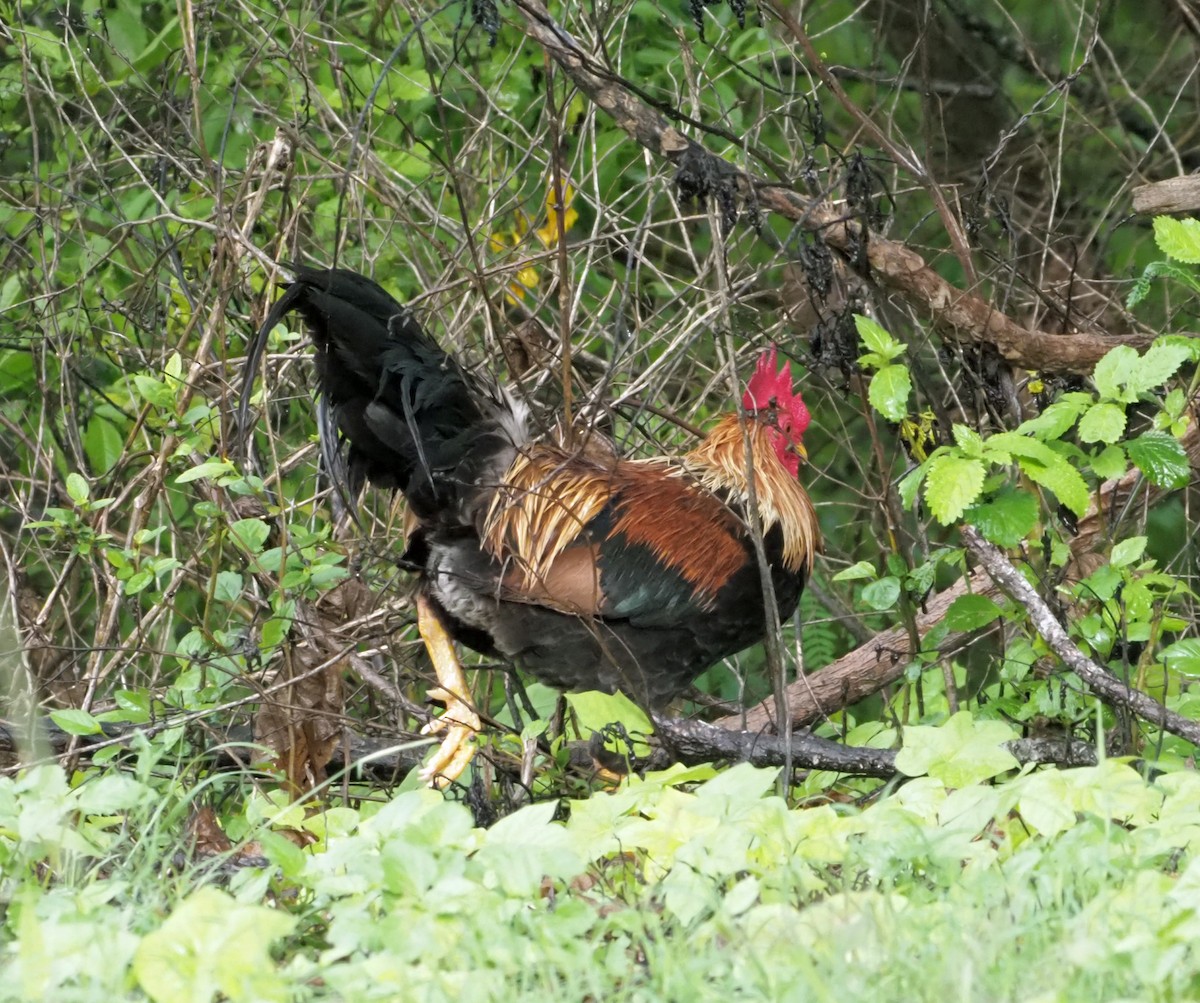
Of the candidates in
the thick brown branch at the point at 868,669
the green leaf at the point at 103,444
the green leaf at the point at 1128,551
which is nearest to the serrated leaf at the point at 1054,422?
the green leaf at the point at 1128,551

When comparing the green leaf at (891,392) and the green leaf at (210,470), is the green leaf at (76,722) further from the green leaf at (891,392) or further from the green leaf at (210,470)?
the green leaf at (891,392)

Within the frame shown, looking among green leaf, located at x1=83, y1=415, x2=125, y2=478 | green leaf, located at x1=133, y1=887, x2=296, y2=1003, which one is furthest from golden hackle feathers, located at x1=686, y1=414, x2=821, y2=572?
green leaf, located at x1=133, y1=887, x2=296, y2=1003

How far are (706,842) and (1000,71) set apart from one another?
235 inches

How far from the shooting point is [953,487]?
3.30 metres

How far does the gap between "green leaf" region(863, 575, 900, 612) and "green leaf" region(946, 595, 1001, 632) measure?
18 centimetres

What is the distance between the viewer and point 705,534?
14.6ft

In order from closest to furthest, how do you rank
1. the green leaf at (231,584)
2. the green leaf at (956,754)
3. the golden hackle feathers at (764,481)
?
the green leaf at (956,754) → the green leaf at (231,584) → the golden hackle feathers at (764,481)

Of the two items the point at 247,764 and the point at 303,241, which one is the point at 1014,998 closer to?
the point at 247,764

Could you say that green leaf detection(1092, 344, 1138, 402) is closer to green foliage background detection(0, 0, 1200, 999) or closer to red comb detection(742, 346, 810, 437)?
green foliage background detection(0, 0, 1200, 999)

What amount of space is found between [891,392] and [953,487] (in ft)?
1.10

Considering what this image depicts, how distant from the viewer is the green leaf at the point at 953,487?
3.27 m

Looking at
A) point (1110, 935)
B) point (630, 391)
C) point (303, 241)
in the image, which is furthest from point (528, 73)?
point (1110, 935)

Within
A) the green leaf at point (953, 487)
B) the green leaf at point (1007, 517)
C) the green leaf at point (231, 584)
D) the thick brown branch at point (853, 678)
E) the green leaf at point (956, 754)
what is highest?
the green leaf at point (953, 487)

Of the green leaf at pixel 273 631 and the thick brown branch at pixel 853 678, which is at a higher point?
the green leaf at pixel 273 631
